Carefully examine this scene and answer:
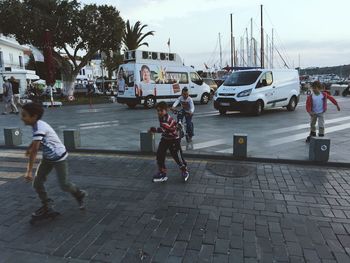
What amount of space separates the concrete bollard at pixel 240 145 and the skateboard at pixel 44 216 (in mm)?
4070

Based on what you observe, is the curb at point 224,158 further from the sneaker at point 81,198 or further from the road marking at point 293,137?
the sneaker at point 81,198

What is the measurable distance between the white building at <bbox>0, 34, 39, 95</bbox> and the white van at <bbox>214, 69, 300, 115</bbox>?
30.8 m

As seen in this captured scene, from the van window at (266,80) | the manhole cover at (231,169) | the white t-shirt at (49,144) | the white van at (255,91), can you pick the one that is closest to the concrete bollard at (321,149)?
the manhole cover at (231,169)

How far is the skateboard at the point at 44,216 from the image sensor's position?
4.32 m

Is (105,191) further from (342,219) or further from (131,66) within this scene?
(131,66)

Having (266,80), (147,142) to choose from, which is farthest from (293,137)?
(266,80)

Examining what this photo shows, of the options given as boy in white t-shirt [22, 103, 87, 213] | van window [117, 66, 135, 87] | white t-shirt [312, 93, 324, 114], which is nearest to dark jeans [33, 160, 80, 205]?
boy in white t-shirt [22, 103, 87, 213]

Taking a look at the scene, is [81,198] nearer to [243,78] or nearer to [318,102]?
[318,102]

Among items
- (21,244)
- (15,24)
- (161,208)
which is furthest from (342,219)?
(15,24)

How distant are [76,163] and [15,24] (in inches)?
880

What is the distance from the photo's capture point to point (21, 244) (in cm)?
379

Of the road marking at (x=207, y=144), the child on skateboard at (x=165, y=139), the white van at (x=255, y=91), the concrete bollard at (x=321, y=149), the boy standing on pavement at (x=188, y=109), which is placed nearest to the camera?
the child on skateboard at (x=165, y=139)

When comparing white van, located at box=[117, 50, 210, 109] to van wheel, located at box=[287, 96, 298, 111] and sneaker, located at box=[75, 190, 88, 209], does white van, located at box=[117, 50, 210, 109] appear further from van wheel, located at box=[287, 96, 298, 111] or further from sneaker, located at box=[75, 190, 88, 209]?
sneaker, located at box=[75, 190, 88, 209]

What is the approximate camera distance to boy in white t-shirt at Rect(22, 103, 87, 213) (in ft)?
13.4
